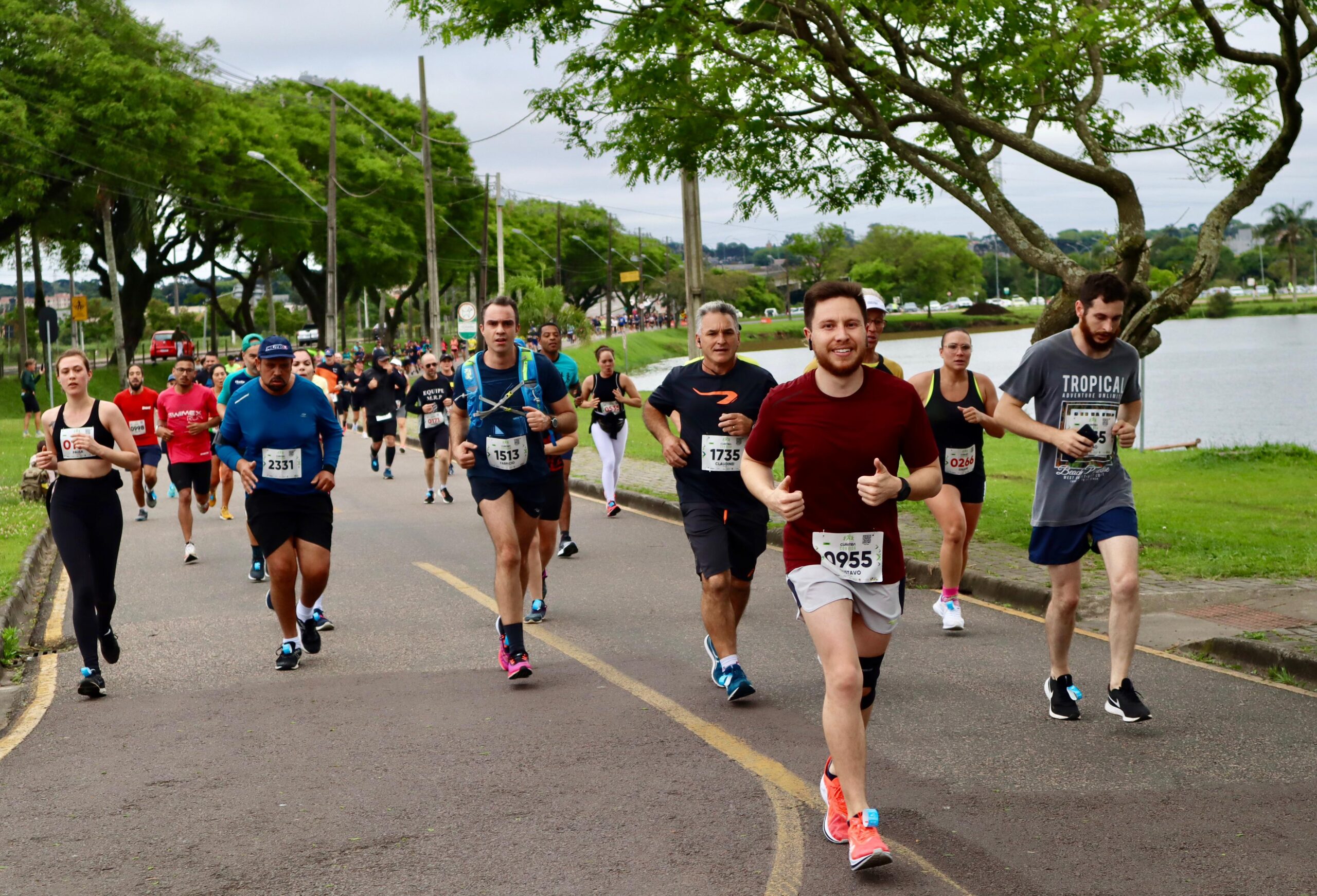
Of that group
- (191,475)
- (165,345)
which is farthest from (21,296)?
(191,475)

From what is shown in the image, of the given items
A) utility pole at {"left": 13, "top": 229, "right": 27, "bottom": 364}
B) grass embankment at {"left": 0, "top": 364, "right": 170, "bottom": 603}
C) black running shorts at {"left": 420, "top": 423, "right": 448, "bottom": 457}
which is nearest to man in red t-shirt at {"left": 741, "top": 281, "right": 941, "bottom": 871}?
grass embankment at {"left": 0, "top": 364, "right": 170, "bottom": 603}

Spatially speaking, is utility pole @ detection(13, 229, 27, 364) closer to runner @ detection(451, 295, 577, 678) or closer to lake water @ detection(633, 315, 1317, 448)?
lake water @ detection(633, 315, 1317, 448)

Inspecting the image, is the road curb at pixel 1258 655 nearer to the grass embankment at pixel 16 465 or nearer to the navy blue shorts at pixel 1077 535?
the navy blue shorts at pixel 1077 535

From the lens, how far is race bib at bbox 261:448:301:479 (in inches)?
326

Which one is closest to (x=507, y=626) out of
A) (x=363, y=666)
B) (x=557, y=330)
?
(x=363, y=666)

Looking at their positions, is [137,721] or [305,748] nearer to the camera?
[305,748]

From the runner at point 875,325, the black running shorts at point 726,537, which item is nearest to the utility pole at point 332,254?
the runner at point 875,325

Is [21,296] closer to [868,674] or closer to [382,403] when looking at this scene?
[382,403]

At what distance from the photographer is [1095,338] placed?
6410 millimetres

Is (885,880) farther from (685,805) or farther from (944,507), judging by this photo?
(944,507)

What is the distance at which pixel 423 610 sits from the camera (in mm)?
10125

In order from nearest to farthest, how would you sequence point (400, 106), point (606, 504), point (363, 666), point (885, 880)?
point (885, 880), point (363, 666), point (606, 504), point (400, 106)

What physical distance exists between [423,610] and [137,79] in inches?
1426

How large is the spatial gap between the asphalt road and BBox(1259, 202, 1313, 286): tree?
15218 centimetres
